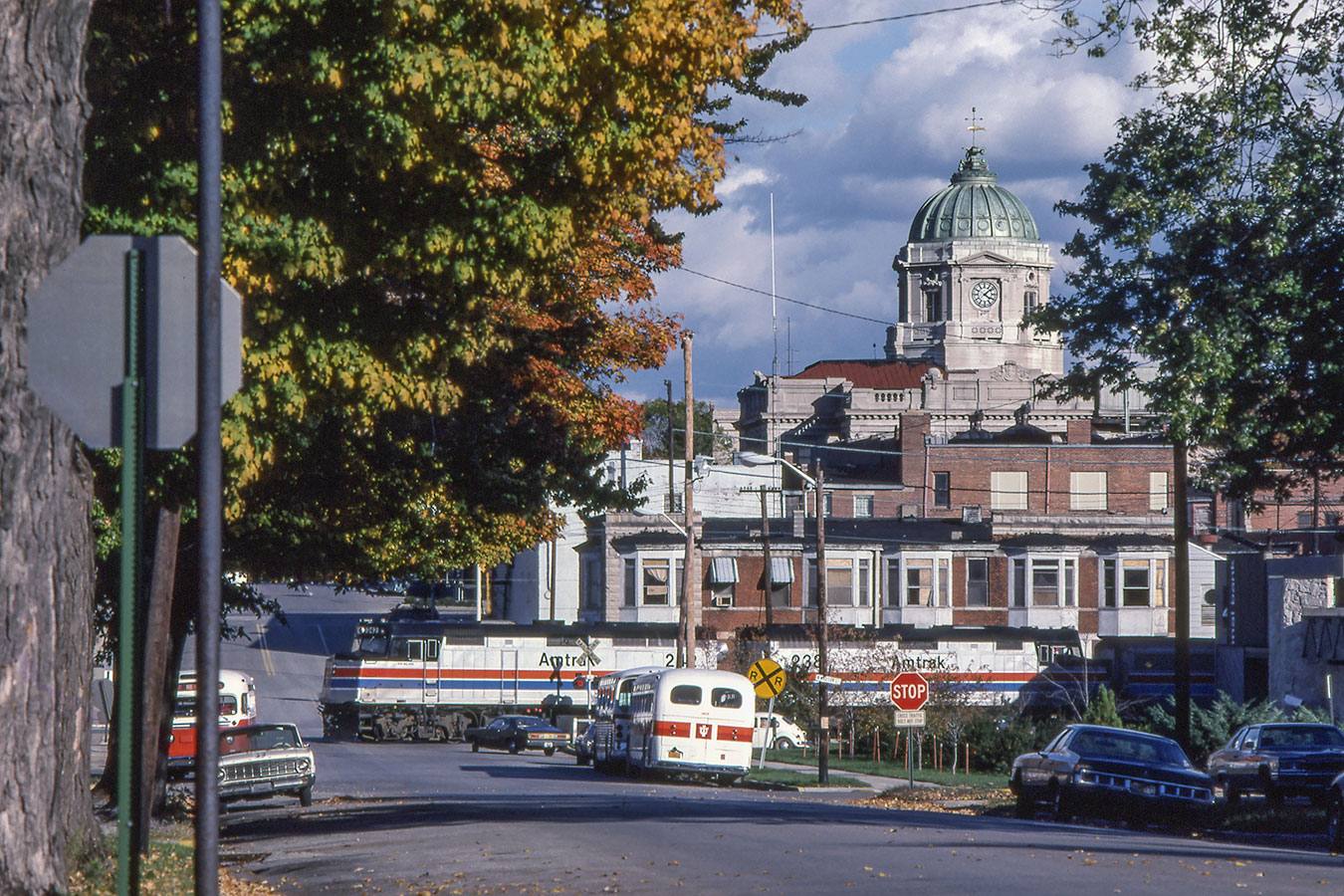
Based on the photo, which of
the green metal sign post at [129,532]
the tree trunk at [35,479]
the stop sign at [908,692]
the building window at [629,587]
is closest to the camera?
the green metal sign post at [129,532]

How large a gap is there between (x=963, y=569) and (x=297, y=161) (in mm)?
61237

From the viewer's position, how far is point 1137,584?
71562 mm

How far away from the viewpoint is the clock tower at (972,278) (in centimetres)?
14538

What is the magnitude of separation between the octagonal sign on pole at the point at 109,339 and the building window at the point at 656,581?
64.4 metres

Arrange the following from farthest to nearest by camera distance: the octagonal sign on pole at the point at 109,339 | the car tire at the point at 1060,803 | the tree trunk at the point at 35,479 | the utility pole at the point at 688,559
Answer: the utility pole at the point at 688,559
the car tire at the point at 1060,803
the tree trunk at the point at 35,479
the octagonal sign on pole at the point at 109,339

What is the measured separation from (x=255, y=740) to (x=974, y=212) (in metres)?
126

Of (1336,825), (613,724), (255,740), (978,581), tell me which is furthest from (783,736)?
(1336,825)

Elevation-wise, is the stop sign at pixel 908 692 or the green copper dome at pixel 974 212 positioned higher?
the green copper dome at pixel 974 212

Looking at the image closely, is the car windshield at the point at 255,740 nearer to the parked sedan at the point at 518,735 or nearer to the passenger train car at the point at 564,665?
the parked sedan at the point at 518,735

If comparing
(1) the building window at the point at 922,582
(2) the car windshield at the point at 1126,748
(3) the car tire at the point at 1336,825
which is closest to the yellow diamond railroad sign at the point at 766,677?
(2) the car windshield at the point at 1126,748

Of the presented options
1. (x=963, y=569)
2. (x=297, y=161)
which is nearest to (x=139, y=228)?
(x=297, y=161)

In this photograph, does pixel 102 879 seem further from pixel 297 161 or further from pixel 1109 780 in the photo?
pixel 1109 780

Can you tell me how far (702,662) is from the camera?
207ft

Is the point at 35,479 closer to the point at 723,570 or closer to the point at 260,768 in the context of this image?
the point at 260,768
